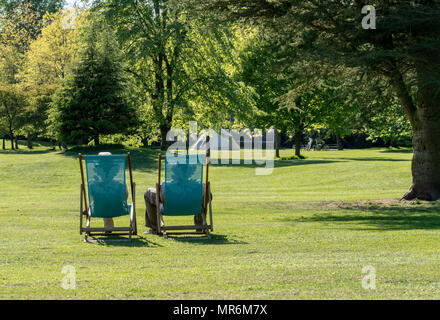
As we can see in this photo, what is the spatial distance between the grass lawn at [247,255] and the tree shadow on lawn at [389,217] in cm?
2

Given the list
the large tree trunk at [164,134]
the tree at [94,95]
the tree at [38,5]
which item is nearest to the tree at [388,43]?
the tree at [94,95]

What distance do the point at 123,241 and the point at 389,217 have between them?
23.7ft

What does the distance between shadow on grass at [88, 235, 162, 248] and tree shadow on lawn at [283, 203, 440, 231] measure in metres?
4.47

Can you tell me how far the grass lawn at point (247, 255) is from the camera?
18.9ft

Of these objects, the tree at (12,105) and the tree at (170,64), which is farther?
the tree at (12,105)

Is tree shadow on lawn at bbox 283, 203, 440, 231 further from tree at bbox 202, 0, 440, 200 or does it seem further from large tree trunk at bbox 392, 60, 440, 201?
tree at bbox 202, 0, 440, 200

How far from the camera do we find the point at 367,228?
1180 centimetres

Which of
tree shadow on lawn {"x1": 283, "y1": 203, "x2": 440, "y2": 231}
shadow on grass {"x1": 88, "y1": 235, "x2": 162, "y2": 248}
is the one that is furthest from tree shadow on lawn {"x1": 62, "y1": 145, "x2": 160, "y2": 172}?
shadow on grass {"x1": 88, "y1": 235, "x2": 162, "y2": 248}

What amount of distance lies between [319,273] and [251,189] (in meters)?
18.7

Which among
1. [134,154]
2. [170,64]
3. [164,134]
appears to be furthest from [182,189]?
[164,134]

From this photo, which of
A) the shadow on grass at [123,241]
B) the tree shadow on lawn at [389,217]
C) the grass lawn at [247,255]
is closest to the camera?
the grass lawn at [247,255]

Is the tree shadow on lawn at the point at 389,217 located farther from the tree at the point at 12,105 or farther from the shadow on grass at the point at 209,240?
the tree at the point at 12,105

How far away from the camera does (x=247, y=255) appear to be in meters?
8.13
